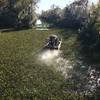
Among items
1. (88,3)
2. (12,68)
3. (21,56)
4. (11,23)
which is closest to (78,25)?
(11,23)

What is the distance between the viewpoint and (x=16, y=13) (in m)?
89.1

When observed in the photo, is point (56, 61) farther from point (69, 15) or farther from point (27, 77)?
point (69, 15)

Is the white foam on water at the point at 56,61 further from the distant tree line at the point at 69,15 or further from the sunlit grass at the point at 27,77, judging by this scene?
the distant tree line at the point at 69,15

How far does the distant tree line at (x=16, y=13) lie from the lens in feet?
285

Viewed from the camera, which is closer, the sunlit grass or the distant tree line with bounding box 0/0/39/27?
the sunlit grass

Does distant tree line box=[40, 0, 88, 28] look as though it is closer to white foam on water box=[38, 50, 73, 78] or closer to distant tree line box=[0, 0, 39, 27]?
distant tree line box=[0, 0, 39, 27]

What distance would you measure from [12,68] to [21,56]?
6.49 meters

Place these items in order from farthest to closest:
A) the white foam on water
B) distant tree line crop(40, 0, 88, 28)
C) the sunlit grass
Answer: distant tree line crop(40, 0, 88, 28)
the white foam on water
the sunlit grass

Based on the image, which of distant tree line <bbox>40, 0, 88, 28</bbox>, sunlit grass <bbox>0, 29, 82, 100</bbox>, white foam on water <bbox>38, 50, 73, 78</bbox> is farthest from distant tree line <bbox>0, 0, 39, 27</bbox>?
white foam on water <bbox>38, 50, 73, 78</bbox>

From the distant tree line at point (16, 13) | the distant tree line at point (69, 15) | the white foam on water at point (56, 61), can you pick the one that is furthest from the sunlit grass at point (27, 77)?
the distant tree line at point (69, 15)

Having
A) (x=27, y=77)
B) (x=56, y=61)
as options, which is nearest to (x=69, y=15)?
(x=56, y=61)

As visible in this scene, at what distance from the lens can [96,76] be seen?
3588cm

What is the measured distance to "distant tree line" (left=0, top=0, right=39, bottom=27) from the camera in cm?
8681

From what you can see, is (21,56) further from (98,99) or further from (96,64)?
(98,99)
